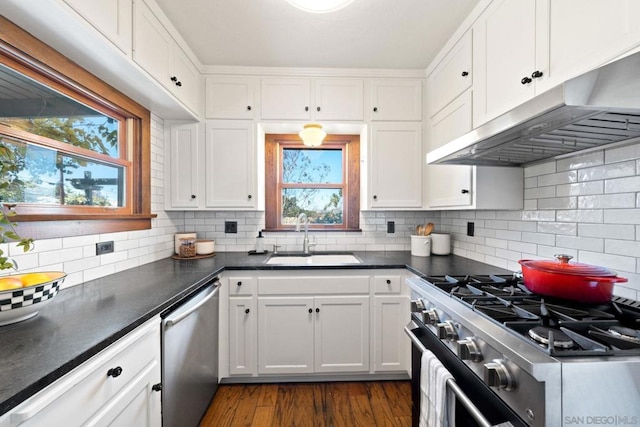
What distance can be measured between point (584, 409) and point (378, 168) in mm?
1872

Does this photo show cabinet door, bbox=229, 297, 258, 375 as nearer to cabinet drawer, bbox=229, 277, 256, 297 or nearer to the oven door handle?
cabinet drawer, bbox=229, 277, 256, 297

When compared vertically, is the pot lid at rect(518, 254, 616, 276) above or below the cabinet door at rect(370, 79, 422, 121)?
below

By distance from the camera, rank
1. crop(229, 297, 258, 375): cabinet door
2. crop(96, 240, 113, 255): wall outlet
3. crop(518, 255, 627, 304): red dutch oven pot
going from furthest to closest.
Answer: crop(229, 297, 258, 375): cabinet door < crop(96, 240, 113, 255): wall outlet < crop(518, 255, 627, 304): red dutch oven pot

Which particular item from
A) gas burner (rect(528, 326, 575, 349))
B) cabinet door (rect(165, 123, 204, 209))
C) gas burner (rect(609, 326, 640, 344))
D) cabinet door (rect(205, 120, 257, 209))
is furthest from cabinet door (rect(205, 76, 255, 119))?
gas burner (rect(609, 326, 640, 344))

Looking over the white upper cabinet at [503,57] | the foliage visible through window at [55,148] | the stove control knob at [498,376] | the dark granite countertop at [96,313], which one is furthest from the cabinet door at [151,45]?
the stove control knob at [498,376]

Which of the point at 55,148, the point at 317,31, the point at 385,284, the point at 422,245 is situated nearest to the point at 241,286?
the point at 385,284

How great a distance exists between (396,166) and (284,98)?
1.10m

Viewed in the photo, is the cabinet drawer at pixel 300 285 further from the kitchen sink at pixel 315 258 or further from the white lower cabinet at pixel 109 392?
the white lower cabinet at pixel 109 392

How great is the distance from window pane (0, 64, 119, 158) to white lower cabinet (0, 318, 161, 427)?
3.47 ft

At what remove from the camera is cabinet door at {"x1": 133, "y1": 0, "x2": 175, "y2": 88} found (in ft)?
4.62

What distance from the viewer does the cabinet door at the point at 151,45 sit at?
1408mm

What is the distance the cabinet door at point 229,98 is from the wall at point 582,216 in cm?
206

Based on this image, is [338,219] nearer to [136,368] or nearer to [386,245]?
[386,245]

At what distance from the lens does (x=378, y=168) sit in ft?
7.53
